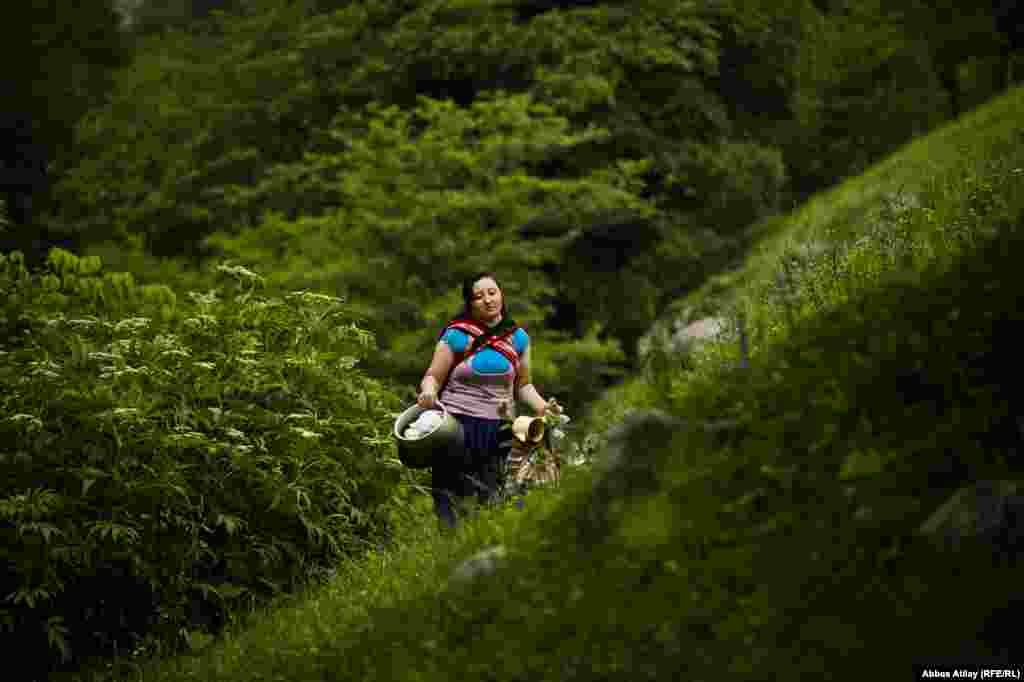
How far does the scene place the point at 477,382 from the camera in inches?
274

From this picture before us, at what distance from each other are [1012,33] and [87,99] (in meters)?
23.6

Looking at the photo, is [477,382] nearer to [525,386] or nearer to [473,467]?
[525,386]

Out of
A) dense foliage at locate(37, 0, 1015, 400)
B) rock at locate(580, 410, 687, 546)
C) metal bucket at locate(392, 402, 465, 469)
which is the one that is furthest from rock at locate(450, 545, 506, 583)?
dense foliage at locate(37, 0, 1015, 400)

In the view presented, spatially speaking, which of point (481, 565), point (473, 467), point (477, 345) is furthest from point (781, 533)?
point (477, 345)

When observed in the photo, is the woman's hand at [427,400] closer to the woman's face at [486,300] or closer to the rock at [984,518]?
the woman's face at [486,300]

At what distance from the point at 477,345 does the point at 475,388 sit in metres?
0.27

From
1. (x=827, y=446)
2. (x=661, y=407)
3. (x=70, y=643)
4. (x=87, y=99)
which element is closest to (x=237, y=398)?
(x=70, y=643)

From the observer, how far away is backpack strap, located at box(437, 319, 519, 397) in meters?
6.99

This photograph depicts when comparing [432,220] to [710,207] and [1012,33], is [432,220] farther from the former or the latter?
[1012,33]

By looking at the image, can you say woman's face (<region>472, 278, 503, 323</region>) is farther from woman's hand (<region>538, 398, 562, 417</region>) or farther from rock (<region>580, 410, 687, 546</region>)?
rock (<region>580, 410, 687, 546</region>)

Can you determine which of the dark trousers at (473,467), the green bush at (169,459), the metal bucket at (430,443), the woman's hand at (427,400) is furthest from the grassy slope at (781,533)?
the green bush at (169,459)

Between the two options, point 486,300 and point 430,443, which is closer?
point 430,443

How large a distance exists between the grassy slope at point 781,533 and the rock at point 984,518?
0.27ft

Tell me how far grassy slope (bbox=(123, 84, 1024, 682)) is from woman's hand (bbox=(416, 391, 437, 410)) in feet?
4.86
